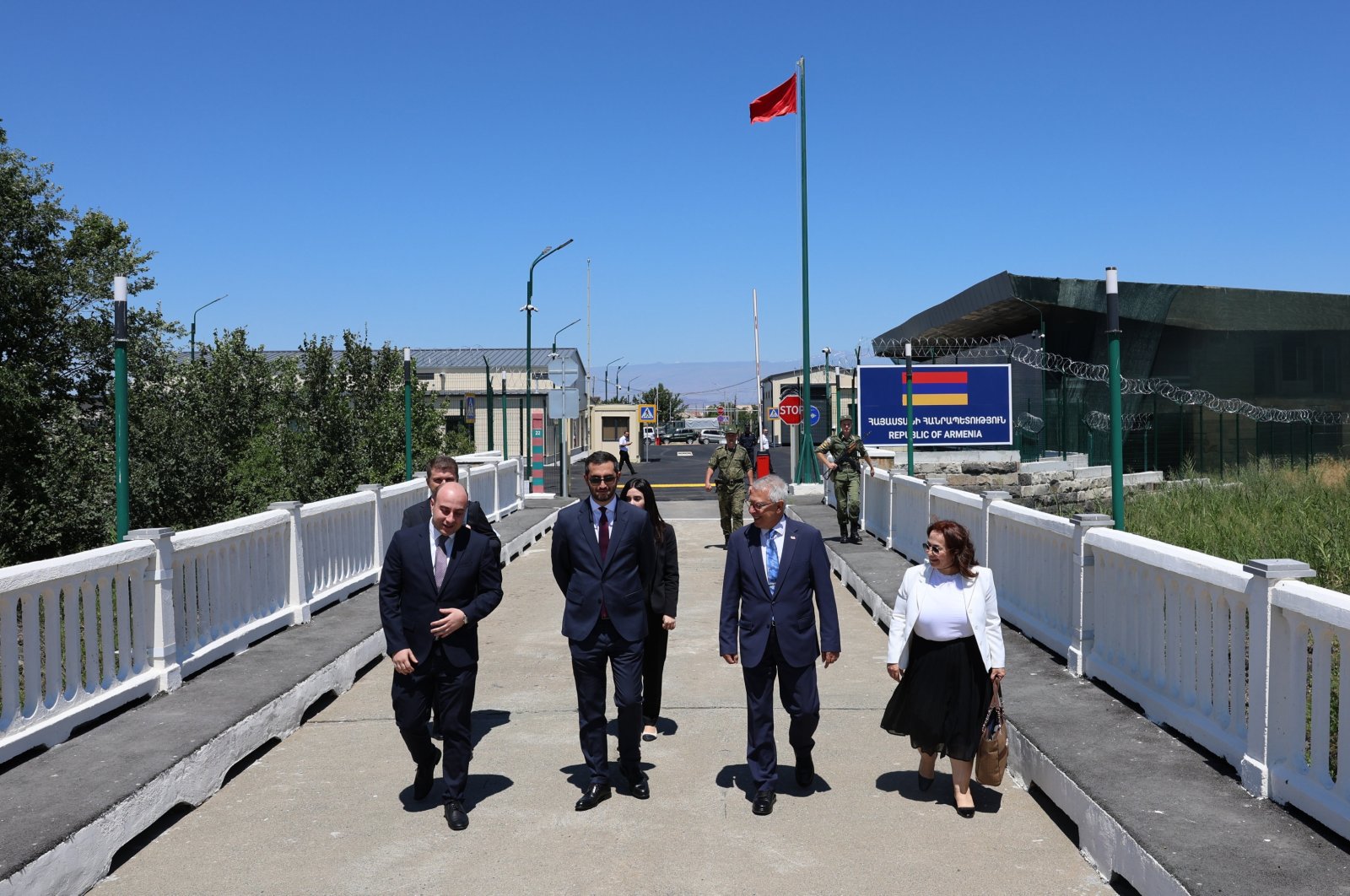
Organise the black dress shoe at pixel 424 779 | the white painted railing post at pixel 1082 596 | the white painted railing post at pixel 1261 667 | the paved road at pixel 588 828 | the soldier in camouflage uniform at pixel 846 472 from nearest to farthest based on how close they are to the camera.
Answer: the paved road at pixel 588 828
the white painted railing post at pixel 1261 667
the black dress shoe at pixel 424 779
the white painted railing post at pixel 1082 596
the soldier in camouflage uniform at pixel 846 472

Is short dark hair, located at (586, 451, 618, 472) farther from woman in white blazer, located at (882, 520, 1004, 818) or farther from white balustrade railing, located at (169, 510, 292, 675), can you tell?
white balustrade railing, located at (169, 510, 292, 675)

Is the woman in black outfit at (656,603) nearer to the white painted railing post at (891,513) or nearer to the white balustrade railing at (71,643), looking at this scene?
the white balustrade railing at (71,643)

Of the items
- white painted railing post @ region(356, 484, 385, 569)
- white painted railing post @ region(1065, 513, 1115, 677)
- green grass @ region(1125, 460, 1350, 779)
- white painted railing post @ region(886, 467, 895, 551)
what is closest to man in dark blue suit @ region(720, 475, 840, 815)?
green grass @ region(1125, 460, 1350, 779)

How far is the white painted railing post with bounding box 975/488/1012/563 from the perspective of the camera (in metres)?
10.4

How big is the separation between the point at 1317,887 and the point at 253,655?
7.09 m

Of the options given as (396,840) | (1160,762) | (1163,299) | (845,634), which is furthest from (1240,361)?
(396,840)

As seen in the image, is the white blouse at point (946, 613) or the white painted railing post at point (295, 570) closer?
the white blouse at point (946, 613)

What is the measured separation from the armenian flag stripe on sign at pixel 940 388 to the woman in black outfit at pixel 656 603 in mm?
20907

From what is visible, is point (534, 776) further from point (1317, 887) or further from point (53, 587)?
point (1317, 887)

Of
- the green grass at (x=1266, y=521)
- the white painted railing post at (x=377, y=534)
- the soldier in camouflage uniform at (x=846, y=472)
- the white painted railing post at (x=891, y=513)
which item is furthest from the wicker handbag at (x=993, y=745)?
the soldier in camouflage uniform at (x=846, y=472)

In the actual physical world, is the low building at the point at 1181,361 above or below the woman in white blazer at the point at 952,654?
above

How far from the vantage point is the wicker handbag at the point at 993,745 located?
5.61 metres

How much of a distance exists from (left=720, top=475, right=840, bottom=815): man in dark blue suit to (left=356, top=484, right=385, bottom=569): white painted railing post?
7.67 metres

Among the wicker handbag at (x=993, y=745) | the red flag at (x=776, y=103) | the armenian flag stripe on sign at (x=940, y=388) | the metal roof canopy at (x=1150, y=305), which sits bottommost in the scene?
the wicker handbag at (x=993, y=745)
